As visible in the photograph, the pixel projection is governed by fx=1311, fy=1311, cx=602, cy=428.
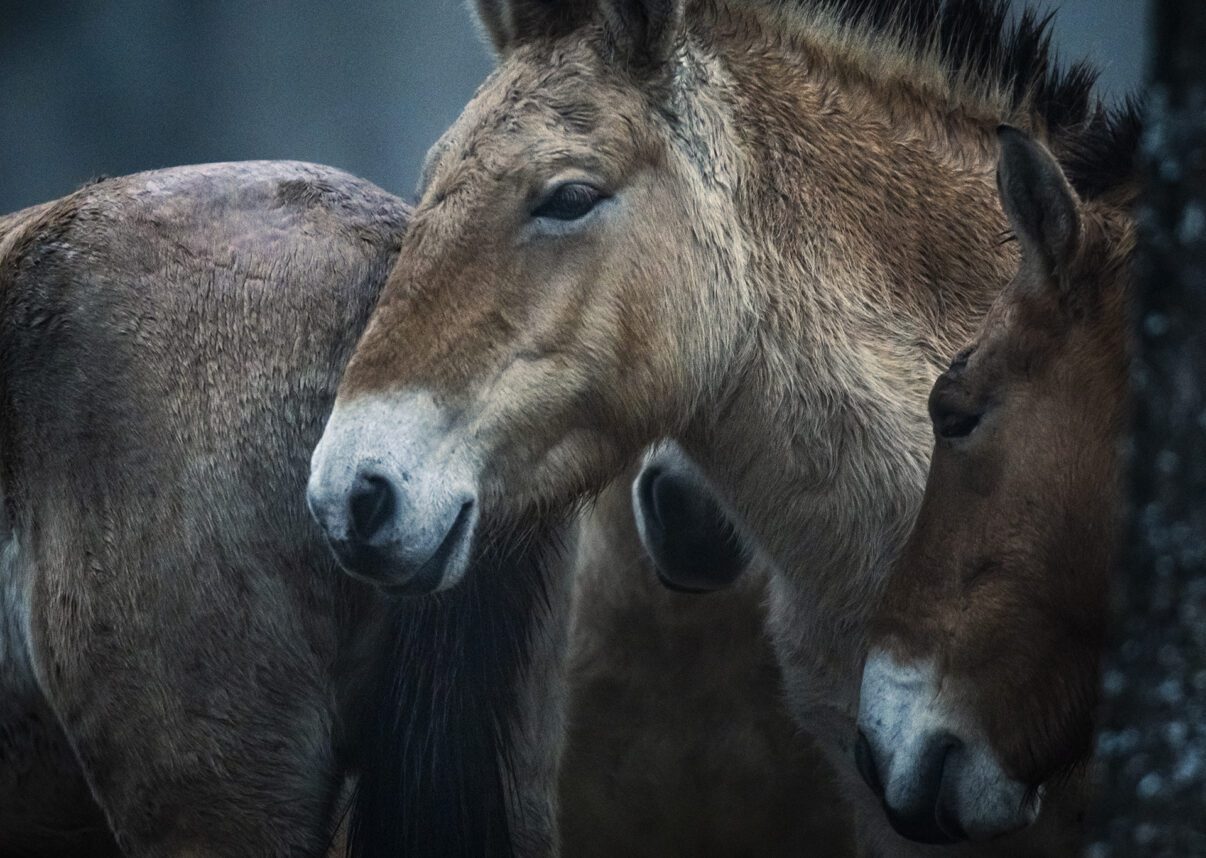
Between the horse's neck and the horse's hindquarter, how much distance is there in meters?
0.79

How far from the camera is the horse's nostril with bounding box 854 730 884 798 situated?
2.23 m

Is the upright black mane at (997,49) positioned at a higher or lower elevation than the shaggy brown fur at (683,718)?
higher

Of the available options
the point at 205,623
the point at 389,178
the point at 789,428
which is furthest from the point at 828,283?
the point at 389,178

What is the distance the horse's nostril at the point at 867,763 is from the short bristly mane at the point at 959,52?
1394mm

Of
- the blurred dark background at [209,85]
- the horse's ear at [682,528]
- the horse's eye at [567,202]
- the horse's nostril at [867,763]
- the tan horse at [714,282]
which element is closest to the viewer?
the horse's nostril at [867,763]

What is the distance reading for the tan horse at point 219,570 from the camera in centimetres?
244

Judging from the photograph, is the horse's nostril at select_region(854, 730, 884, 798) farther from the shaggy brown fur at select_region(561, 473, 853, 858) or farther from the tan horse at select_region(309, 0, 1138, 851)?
the shaggy brown fur at select_region(561, 473, 853, 858)

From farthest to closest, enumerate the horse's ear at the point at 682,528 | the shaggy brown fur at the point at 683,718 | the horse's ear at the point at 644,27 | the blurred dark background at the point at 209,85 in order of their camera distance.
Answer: the blurred dark background at the point at 209,85 < the shaggy brown fur at the point at 683,718 < the horse's ear at the point at 682,528 < the horse's ear at the point at 644,27

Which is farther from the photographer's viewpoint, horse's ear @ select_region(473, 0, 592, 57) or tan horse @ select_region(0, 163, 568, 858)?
horse's ear @ select_region(473, 0, 592, 57)

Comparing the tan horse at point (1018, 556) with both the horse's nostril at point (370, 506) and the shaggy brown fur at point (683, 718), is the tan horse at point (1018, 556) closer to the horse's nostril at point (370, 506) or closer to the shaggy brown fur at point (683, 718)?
the horse's nostril at point (370, 506)

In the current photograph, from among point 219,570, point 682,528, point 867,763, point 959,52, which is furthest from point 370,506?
point 959,52

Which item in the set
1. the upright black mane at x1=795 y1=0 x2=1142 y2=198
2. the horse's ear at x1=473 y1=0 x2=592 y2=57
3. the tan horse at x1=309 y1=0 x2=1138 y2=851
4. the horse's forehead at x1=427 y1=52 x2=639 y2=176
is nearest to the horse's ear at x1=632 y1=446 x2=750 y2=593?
the tan horse at x1=309 y1=0 x2=1138 y2=851

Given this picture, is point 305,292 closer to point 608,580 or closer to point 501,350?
point 501,350

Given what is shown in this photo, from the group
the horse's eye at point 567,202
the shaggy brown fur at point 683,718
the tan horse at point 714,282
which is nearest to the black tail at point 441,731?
the tan horse at point 714,282
